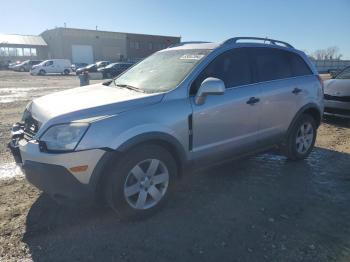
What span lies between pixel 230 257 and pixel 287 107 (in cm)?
280

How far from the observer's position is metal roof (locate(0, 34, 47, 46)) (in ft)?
201

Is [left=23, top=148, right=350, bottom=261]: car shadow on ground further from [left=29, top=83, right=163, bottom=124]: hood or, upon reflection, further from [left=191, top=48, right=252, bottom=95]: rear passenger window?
[left=191, top=48, right=252, bottom=95]: rear passenger window

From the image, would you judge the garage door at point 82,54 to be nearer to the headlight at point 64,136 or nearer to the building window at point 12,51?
the building window at point 12,51

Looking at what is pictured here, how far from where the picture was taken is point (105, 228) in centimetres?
356

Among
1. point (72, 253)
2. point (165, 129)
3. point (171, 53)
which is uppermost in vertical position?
point (171, 53)

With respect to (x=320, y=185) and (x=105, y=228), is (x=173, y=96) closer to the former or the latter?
(x=105, y=228)

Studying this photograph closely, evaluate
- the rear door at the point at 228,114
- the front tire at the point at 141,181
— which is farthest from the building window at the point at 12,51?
the front tire at the point at 141,181

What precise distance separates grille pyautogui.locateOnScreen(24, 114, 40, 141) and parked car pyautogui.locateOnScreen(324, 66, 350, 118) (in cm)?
718

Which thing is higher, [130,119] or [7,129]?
[130,119]

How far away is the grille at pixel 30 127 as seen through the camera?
3.69 m

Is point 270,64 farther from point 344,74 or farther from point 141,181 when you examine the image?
point 344,74

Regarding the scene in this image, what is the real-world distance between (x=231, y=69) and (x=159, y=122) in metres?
1.43

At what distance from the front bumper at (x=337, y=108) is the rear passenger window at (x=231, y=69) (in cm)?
471

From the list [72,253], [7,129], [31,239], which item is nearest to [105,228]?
[72,253]
